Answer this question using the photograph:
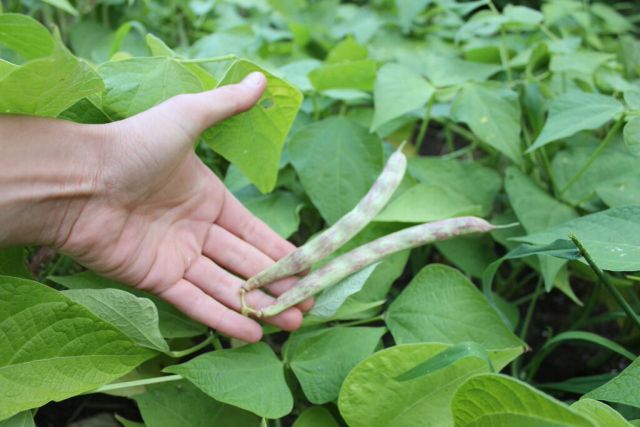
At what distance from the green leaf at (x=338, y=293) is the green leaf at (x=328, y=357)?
0.03 metres

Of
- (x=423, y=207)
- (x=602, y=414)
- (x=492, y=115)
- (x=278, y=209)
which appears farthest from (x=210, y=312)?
(x=492, y=115)

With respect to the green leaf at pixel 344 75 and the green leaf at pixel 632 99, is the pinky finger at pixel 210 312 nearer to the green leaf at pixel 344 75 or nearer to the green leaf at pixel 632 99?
the green leaf at pixel 344 75

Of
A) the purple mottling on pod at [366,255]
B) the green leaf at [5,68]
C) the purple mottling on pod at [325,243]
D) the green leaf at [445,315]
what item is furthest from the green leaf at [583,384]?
the green leaf at [5,68]

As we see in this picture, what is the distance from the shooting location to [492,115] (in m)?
1.04

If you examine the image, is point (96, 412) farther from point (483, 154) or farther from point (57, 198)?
point (483, 154)

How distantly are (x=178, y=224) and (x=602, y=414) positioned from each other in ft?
2.00

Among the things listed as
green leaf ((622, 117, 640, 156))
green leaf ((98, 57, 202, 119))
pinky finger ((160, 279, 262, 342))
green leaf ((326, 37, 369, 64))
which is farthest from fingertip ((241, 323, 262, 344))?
green leaf ((326, 37, 369, 64))

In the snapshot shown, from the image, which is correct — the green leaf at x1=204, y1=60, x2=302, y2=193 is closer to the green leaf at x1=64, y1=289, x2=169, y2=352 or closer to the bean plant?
the bean plant

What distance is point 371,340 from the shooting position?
0.78 meters

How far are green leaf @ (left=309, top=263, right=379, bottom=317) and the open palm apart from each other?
0.11 feet

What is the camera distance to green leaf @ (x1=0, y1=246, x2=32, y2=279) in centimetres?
77

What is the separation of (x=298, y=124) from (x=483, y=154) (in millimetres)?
782

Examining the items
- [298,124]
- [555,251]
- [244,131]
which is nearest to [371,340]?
[555,251]

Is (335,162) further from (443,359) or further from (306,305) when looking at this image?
(443,359)
